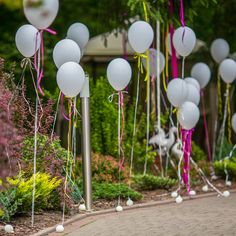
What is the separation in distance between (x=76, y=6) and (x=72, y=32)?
1045 centimetres

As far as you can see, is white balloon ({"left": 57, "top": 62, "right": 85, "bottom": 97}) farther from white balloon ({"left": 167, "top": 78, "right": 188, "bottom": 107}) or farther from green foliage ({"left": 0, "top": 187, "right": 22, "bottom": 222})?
white balloon ({"left": 167, "top": 78, "right": 188, "bottom": 107})

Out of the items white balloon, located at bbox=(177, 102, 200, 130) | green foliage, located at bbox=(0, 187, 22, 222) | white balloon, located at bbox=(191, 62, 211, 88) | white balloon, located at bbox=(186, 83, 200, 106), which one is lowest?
green foliage, located at bbox=(0, 187, 22, 222)

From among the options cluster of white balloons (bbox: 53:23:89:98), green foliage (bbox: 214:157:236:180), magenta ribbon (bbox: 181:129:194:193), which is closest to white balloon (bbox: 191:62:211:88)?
green foliage (bbox: 214:157:236:180)

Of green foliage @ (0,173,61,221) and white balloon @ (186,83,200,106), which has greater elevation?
white balloon @ (186,83,200,106)

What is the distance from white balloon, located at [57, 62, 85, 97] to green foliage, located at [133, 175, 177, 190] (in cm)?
294

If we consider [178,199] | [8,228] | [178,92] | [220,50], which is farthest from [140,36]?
[8,228]

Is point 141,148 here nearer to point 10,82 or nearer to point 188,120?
point 188,120

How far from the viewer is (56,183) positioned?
8250mm

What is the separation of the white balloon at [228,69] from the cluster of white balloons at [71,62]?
3090 mm

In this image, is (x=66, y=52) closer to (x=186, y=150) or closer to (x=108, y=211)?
(x=108, y=211)

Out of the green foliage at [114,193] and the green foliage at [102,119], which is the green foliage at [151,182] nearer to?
the green foliage at [114,193]

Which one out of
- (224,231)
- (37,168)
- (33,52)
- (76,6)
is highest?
(76,6)

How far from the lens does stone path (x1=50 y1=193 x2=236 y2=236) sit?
289 inches

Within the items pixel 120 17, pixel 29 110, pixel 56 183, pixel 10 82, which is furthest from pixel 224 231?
pixel 120 17
